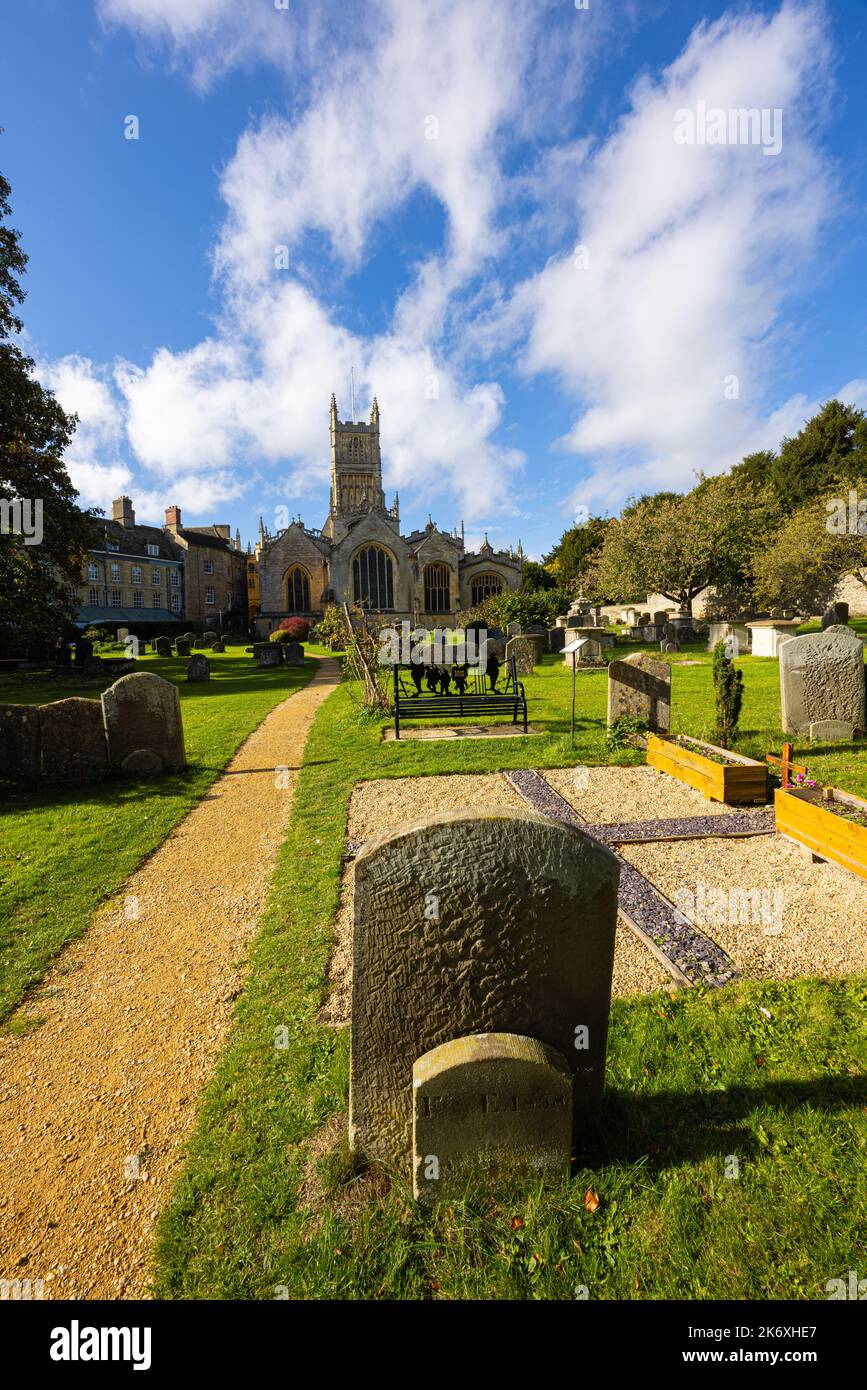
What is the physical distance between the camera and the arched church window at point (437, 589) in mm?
52906

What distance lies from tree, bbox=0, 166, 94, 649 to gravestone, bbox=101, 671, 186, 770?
1459 cm

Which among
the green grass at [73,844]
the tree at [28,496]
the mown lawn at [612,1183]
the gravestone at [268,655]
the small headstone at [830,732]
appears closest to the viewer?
the mown lawn at [612,1183]

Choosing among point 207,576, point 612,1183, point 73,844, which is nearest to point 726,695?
point 612,1183

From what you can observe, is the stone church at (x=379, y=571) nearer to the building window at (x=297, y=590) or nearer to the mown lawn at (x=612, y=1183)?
the building window at (x=297, y=590)

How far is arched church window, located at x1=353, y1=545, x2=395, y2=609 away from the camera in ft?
164

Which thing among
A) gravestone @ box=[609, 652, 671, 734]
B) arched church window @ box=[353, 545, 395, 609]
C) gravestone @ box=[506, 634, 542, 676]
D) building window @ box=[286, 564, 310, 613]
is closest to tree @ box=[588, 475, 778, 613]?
gravestone @ box=[506, 634, 542, 676]

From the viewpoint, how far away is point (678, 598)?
101 feet

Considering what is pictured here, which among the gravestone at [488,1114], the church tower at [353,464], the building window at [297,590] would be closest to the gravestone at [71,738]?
the gravestone at [488,1114]

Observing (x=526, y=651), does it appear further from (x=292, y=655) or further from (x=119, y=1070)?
(x=119, y=1070)

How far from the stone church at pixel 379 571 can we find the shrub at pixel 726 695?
134 feet

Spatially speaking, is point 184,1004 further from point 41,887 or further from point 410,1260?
point 41,887

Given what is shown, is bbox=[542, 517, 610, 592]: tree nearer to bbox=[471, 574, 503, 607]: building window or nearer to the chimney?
bbox=[471, 574, 503, 607]: building window
